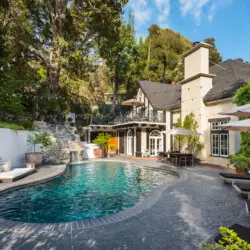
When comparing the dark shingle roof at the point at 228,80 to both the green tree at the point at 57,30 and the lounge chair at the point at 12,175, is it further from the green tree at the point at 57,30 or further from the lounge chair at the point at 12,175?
the lounge chair at the point at 12,175

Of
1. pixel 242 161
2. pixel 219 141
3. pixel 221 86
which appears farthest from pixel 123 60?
pixel 242 161

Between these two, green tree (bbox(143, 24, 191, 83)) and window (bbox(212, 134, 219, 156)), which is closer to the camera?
window (bbox(212, 134, 219, 156))

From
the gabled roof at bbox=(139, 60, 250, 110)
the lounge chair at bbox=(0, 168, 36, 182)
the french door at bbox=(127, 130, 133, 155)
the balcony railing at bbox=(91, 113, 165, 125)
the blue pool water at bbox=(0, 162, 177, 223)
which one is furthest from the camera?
the french door at bbox=(127, 130, 133, 155)

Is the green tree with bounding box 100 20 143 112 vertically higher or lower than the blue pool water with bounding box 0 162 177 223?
higher

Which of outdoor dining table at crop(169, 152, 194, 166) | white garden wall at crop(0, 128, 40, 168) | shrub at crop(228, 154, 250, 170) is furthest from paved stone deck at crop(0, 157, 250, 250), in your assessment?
outdoor dining table at crop(169, 152, 194, 166)

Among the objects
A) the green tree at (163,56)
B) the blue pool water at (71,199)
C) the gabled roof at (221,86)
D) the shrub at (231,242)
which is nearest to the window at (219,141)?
the gabled roof at (221,86)

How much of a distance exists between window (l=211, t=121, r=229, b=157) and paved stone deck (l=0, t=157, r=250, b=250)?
307 inches

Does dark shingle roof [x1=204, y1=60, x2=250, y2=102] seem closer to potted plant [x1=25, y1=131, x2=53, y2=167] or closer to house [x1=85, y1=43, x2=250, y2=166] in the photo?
house [x1=85, y1=43, x2=250, y2=166]

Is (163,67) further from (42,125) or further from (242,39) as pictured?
(42,125)

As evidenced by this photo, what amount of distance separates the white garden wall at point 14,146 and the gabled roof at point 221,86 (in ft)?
41.1

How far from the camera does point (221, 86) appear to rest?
1404cm

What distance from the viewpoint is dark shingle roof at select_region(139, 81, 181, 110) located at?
19953 mm

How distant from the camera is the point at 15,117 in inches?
539

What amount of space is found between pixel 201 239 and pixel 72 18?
20.8m
